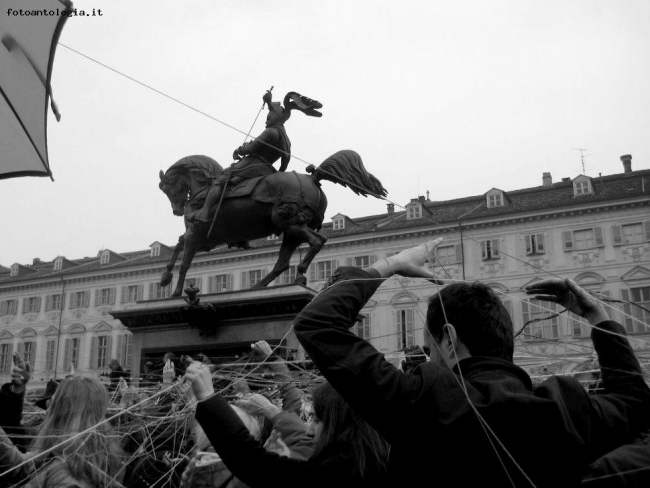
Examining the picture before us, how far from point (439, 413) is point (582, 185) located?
40982 millimetres

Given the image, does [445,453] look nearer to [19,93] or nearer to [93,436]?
[93,436]

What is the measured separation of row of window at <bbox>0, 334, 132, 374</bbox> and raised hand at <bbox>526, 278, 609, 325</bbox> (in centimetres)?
4686

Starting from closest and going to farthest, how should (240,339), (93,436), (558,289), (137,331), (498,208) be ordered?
(558,289) < (93,436) < (240,339) < (137,331) < (498,208)

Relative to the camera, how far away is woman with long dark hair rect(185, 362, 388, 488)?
7.41ft

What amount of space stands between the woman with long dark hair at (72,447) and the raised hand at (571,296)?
1.67 metres

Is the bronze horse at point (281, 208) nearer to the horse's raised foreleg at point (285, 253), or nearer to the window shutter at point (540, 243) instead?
the horse's raised foreleg at point (285, 253)

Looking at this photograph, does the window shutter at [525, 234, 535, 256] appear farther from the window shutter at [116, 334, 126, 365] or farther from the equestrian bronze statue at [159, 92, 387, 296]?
the equestrian bronze statue at [159, 92, 387, 296]

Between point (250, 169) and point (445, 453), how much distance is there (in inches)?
337

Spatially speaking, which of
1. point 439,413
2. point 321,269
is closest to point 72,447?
point 439,413

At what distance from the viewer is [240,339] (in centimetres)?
948

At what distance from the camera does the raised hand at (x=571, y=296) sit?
7.25 ft

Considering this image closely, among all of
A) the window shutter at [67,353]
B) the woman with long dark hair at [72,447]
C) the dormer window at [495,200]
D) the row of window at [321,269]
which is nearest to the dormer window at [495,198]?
the dormer window at [495,200]

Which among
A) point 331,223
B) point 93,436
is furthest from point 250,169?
point 331,223

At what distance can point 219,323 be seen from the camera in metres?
9.69
